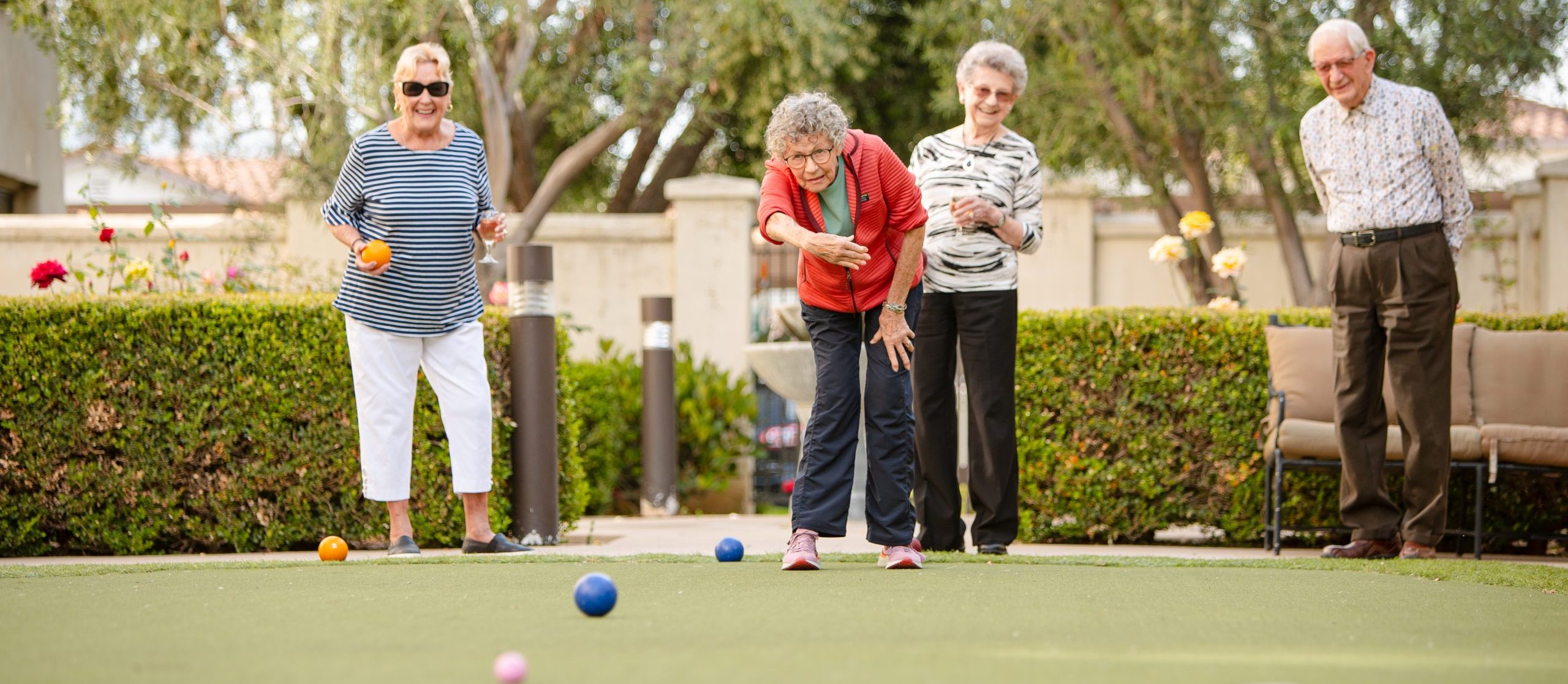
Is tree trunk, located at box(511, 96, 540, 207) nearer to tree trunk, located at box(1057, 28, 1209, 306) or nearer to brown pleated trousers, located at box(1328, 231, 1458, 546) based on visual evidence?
tree trunk, located at box(1057, 28, 1209, 306)

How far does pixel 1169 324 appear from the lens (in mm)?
6172

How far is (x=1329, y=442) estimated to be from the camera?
18.6 ft

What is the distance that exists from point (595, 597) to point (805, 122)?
5.16 ft

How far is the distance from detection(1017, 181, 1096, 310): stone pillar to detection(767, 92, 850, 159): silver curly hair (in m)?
7.39

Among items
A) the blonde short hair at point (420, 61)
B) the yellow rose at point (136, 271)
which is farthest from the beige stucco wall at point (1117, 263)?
the blonde short hair at point (420, 61)

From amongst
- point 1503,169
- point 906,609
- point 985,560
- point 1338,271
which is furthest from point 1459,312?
point 1503,169

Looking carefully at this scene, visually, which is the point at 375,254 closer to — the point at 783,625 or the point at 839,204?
the point at 839,204

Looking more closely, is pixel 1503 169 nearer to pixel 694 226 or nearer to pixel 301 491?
pixel 694 226

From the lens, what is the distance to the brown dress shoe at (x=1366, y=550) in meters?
5.35

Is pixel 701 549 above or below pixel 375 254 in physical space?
below

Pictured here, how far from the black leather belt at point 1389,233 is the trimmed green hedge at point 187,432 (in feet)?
11.0

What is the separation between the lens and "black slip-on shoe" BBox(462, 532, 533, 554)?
17.5ft

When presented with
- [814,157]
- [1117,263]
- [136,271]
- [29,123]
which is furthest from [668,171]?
[814,157]

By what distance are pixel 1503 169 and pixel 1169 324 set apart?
7.27 metres
